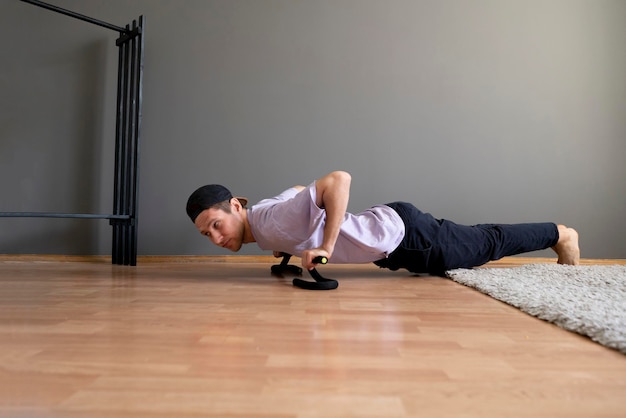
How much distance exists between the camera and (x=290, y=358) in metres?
0.67

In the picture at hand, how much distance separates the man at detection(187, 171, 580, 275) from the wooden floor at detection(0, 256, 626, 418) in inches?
9.2

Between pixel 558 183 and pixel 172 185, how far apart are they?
5.43ft

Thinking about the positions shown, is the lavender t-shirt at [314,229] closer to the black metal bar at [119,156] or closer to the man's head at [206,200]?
the man's head at [206,200]

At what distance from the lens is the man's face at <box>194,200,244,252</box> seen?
144cm

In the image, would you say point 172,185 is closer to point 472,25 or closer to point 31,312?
point 31,312

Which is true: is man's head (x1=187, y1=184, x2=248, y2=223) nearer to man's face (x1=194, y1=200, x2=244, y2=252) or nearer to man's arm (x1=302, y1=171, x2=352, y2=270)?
man's face (x1=194, y1=200, x2=244, y2=252)

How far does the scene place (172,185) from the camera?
216cm

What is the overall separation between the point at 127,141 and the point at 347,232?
107cm

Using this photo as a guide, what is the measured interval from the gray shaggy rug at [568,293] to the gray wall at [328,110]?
68 centimetres

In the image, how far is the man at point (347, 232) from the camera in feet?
4.43

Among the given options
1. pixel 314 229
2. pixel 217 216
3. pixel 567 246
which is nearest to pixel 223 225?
pixel 217 216

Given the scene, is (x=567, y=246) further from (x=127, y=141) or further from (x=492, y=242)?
(x=127, y=141)

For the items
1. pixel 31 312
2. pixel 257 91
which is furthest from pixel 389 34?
pixel 31 312

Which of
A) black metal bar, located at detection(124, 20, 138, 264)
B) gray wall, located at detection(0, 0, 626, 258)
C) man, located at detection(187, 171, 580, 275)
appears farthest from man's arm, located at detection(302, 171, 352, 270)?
black metal bar, located at detection(124, 20, 138, 264)
